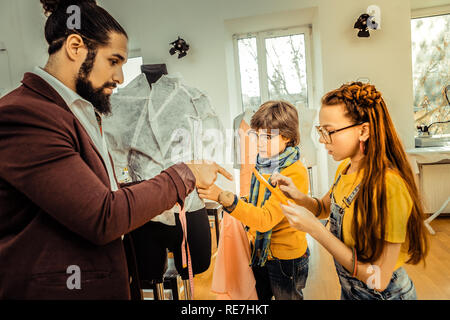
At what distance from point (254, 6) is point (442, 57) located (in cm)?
60

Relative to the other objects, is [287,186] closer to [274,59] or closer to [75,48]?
[274,59]

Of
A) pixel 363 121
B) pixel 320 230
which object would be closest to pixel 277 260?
pixel 320 230

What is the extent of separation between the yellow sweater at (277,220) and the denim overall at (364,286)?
0.13 m

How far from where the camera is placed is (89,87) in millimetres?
608

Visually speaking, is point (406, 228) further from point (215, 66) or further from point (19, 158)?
point (19, 158)

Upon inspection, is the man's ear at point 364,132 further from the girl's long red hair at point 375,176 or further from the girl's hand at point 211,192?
the girl's hand at point 211,192

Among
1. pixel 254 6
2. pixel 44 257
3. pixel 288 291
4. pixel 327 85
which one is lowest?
pixel 288 291

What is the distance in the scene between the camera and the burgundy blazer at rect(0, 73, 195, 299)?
0.47m

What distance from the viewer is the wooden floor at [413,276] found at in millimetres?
722

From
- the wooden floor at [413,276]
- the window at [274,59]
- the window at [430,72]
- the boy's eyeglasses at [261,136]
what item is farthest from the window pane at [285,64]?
the wooden floor at [413,276]

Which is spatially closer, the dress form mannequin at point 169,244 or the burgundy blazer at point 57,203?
the burgundy blazer at point 57,203

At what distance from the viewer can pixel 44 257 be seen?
536mm

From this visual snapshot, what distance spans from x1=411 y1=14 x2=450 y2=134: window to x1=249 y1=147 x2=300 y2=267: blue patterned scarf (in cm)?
39

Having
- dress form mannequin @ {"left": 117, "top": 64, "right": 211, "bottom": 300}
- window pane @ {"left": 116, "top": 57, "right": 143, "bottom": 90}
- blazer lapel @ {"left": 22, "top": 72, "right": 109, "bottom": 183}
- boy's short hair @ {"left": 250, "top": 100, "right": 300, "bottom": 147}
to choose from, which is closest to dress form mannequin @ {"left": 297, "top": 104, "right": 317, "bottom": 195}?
boy's short hair @ {"left": 250, "top": 100, "right": 300, "bottom": 147}
